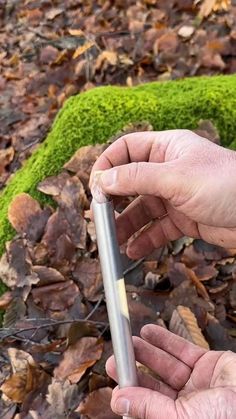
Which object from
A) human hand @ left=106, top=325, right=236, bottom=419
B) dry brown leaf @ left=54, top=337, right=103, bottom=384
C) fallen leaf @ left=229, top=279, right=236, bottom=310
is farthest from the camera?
fallen leaf @ left=229, top=279, right=236, bottom=310

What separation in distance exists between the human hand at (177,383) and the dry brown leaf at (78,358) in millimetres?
284

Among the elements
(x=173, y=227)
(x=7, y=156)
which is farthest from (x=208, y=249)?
(x=7, y=156)

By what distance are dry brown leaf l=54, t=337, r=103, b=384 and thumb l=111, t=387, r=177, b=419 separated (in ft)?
1.52

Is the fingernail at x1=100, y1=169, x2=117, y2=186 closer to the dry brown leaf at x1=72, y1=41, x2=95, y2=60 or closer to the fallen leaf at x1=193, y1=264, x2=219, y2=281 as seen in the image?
the fallen leaf at x1=193, y1=264, x2=219, y2=281

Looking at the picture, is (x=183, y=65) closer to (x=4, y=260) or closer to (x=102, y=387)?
(x=4, y=260)

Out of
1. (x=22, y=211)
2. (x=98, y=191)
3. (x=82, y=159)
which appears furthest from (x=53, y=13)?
(x=98, y=191)

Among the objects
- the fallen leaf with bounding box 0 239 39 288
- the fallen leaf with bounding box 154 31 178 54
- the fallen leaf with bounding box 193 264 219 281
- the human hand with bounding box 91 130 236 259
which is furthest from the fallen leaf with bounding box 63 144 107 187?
the fallen leaf with bounding box 154 31 178 54

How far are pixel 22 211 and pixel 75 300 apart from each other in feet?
1.65

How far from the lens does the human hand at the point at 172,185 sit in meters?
1.71

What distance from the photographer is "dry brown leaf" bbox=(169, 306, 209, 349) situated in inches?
84.1

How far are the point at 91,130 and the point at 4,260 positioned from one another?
29.3 inches

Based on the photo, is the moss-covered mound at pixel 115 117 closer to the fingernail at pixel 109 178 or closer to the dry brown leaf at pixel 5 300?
the dry brown leaf at pixel 5 300

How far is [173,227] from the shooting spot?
7.22 ft

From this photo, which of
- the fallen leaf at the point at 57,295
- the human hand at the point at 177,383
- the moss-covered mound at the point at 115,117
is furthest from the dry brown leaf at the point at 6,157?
the human hand at the point at 177,383
